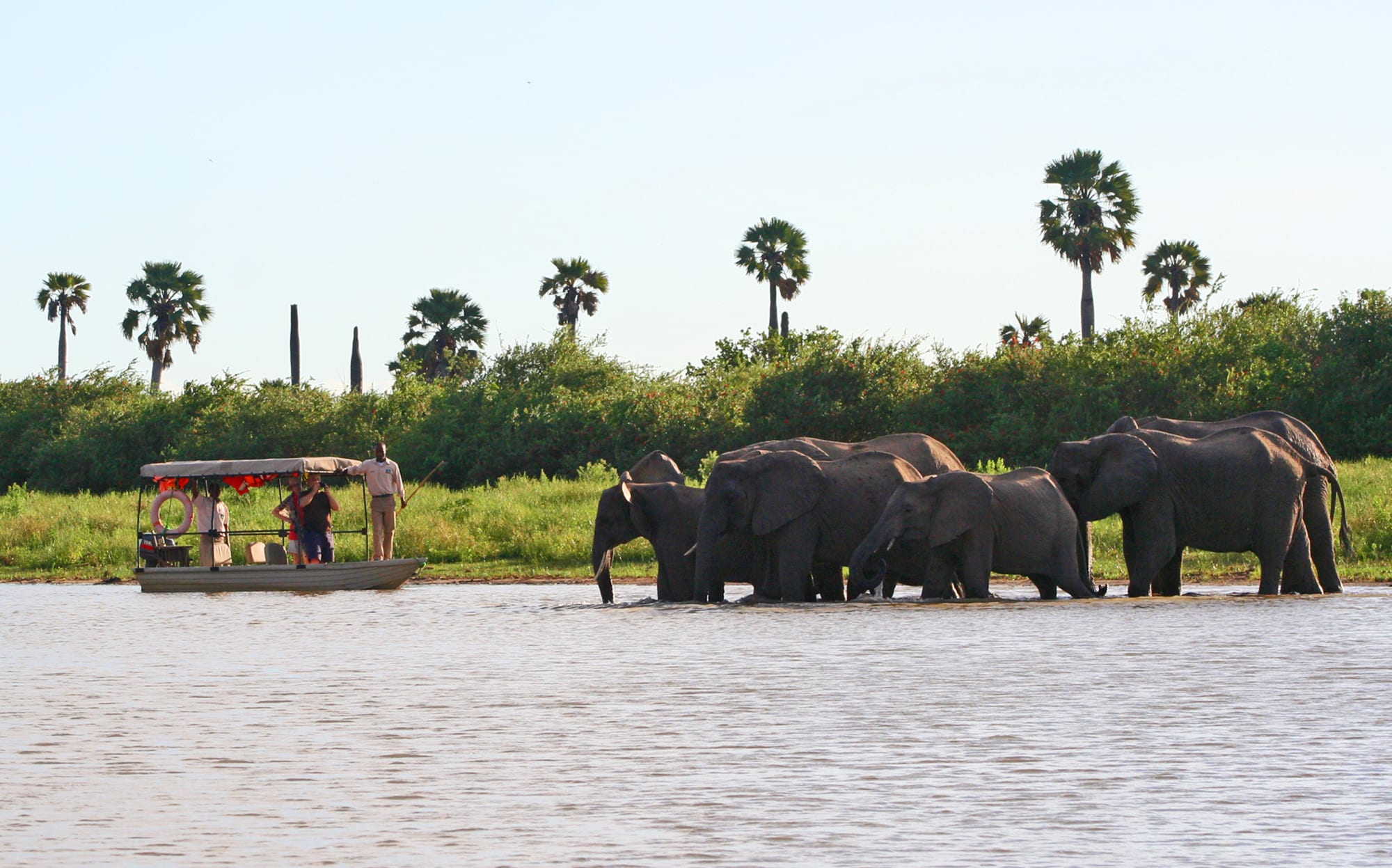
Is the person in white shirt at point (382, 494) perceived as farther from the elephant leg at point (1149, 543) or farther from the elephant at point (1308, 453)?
the elephant leg at point (1149, 543)

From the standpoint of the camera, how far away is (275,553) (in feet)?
86.6

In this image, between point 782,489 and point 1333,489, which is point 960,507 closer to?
point 782,489

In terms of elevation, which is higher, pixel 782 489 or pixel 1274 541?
pixel 782 489

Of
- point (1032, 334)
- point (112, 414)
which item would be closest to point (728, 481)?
point (112, 414)

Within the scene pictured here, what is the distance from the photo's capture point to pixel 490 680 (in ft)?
43.0

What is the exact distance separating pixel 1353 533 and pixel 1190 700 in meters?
16.4

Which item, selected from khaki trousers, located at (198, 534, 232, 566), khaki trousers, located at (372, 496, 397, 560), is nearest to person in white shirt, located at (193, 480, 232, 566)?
khaki trousers, located at (198, 534, 232, 566)

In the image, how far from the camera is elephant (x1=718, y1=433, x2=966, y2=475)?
2262cm

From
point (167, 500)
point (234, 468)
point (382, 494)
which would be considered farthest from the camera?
point (167, 500)

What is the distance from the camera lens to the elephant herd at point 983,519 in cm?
1944

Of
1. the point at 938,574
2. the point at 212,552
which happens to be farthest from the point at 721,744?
the point at 212,552

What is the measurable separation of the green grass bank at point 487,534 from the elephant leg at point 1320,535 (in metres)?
2.50

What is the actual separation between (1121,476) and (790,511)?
3364 millimetres

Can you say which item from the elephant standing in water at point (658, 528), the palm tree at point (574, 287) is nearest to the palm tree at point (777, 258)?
the palm tree at point (574, 287)
